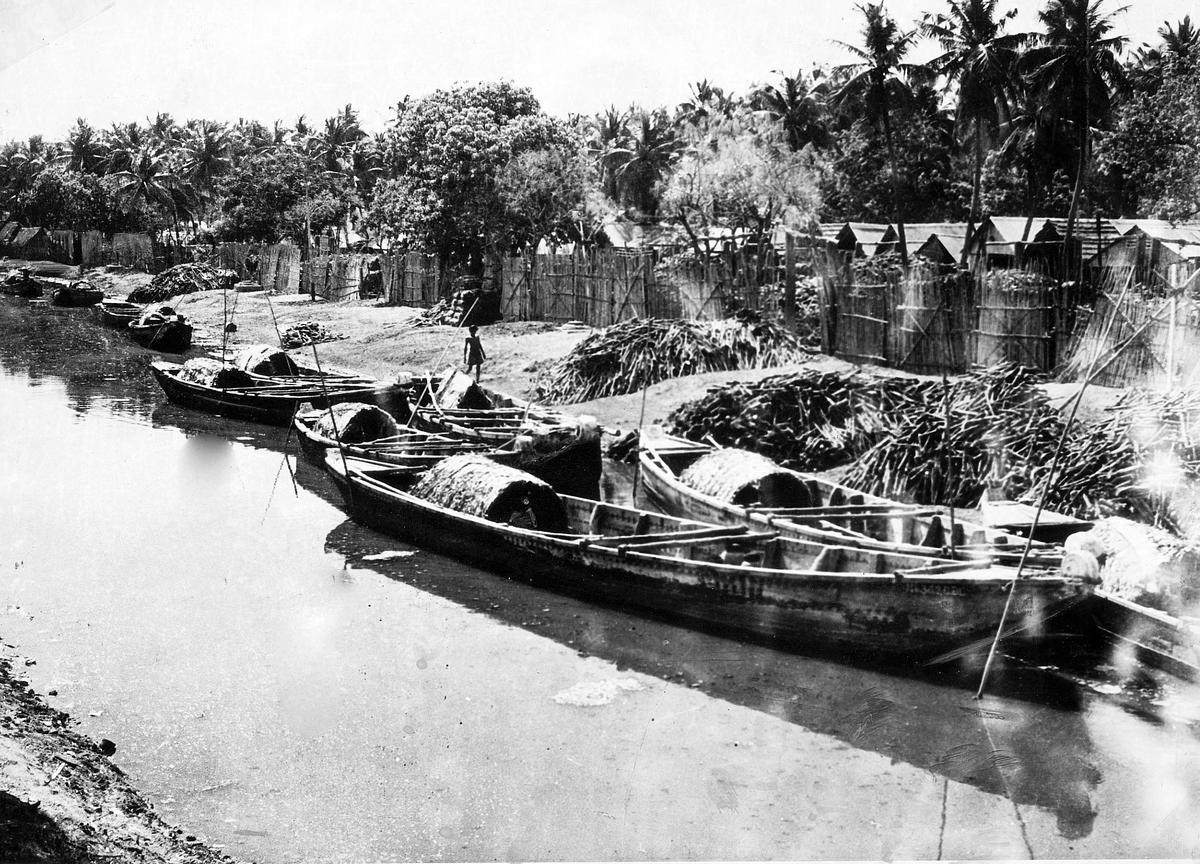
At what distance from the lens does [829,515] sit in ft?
35.2

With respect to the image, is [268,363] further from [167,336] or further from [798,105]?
[798,105]

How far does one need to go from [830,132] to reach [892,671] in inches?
1658

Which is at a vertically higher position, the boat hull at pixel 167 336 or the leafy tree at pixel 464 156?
the leafy tree at pixel 464 156

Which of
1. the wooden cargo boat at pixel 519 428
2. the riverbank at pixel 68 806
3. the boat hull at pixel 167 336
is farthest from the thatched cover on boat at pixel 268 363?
the riverbank at pixel 68 806

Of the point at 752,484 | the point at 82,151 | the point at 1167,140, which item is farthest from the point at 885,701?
A: the point at 82,151

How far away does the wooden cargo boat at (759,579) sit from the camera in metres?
8.22

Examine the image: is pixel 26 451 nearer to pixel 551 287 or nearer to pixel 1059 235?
Answer: pixel 551 287

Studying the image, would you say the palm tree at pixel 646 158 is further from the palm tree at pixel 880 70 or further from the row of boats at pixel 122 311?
the row of boats at pixel 122 311

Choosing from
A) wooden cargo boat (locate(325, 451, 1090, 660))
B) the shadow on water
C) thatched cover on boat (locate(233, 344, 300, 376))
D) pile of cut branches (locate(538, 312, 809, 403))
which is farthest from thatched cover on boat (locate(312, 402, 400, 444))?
thatched cover on boat (locate(233, 344, 300, 376))

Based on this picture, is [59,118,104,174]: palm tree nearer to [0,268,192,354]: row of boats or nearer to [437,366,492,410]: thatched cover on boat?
[0,268,192,354]: row of boats

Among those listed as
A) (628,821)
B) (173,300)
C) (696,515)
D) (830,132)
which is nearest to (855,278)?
(696,515)

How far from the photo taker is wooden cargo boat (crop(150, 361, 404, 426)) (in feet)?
62.4

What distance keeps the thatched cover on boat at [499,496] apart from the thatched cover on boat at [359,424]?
161 inches

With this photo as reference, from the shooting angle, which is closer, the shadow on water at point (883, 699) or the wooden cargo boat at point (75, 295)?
the shadow on water at point (883, 699)
